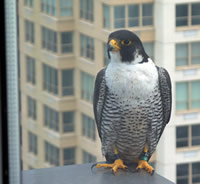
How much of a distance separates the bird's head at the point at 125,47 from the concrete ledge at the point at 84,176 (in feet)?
1.01

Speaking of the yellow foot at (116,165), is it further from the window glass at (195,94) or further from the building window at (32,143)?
the building window at (32,143)

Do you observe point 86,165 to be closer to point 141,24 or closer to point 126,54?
point 126,54

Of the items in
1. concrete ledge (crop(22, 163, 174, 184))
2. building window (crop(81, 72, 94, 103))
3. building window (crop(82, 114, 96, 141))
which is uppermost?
concrete ledge (crop(22, 163, 174, 184))

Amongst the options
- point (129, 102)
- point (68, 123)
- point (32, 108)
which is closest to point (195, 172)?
point (68, 123)

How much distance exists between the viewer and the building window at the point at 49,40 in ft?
16.9

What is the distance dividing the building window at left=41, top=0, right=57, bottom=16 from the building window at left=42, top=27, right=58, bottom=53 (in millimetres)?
136

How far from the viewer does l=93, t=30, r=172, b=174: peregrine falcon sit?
1704mm

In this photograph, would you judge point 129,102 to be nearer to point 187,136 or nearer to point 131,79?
point 131,79

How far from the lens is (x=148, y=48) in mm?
4621

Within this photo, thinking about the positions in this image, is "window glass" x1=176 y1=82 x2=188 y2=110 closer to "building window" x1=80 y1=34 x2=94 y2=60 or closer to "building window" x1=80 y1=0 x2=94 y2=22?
"building window" x1=80 y1=34 x2=94 y2=60

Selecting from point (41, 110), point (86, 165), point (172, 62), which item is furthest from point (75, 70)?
point (86, 165)

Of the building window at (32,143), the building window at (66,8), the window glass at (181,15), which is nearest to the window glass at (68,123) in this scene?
the building window at (32,143)

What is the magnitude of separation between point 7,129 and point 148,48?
315 centimetres

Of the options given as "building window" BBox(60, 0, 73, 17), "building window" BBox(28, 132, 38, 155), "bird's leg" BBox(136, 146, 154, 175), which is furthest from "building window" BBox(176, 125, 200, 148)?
"bird's leg" BBox(136, 146, 154, 175)
